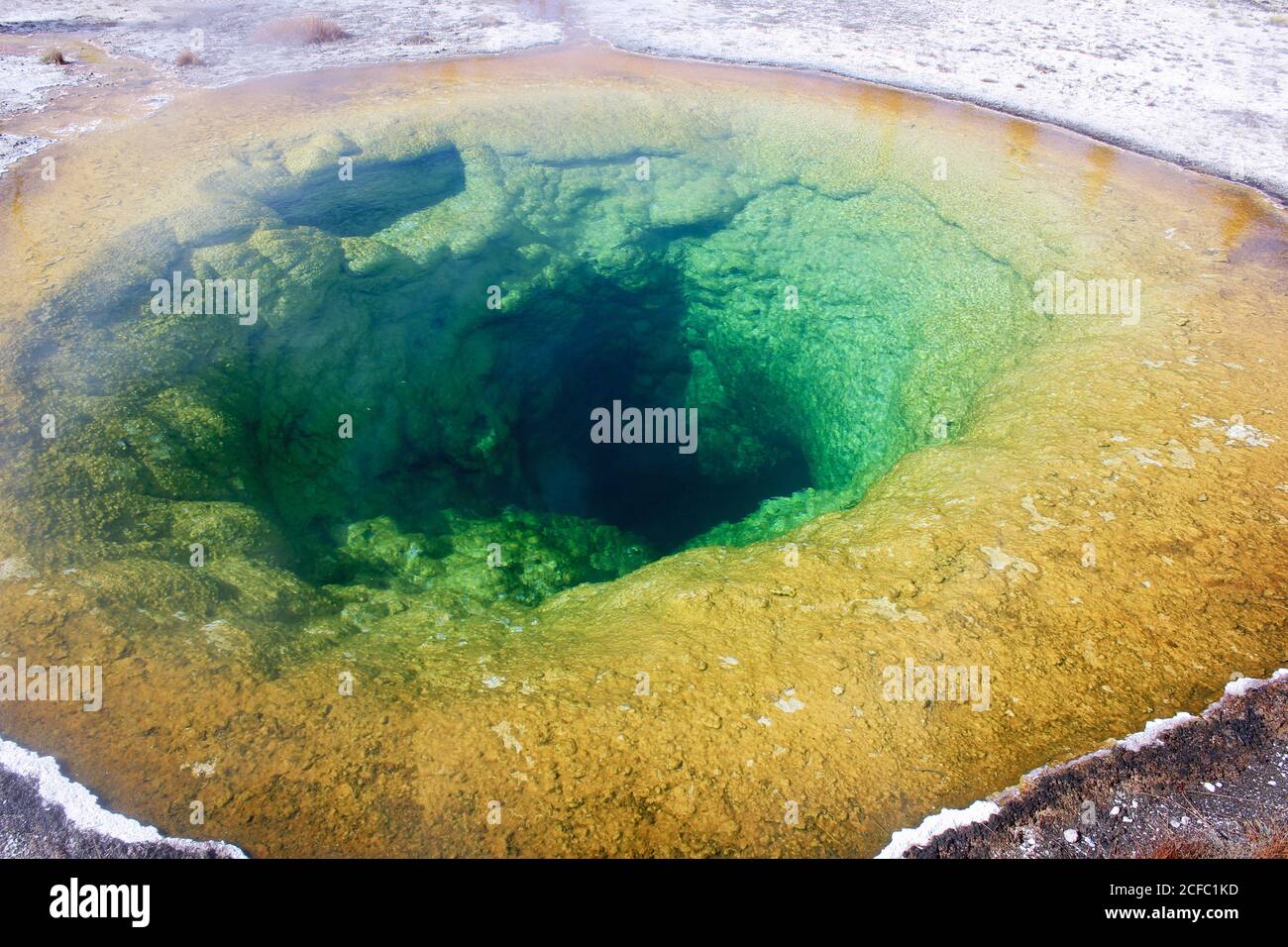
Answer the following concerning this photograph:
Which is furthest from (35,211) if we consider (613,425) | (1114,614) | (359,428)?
(1114,614)

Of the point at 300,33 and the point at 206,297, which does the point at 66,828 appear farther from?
the point at 300,33

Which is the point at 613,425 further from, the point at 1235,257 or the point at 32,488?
the point at 1235,257

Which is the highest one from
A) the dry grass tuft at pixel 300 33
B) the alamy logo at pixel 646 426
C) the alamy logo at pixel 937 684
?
the dry grass tuft at pixel 300 33

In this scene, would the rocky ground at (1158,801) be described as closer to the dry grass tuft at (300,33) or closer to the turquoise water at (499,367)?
the turquoise water at (499,367)

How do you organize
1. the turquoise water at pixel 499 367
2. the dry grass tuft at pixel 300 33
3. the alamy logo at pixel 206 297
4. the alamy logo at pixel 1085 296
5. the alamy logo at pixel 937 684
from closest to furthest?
the alamy logo at pixel 937 684 < the turquoise water at pixel 499 367 < the alamy logo at pixel 206 297 < the alamy logo at pixel 1085 296 < the dry grass tuft at pixel 300 33
